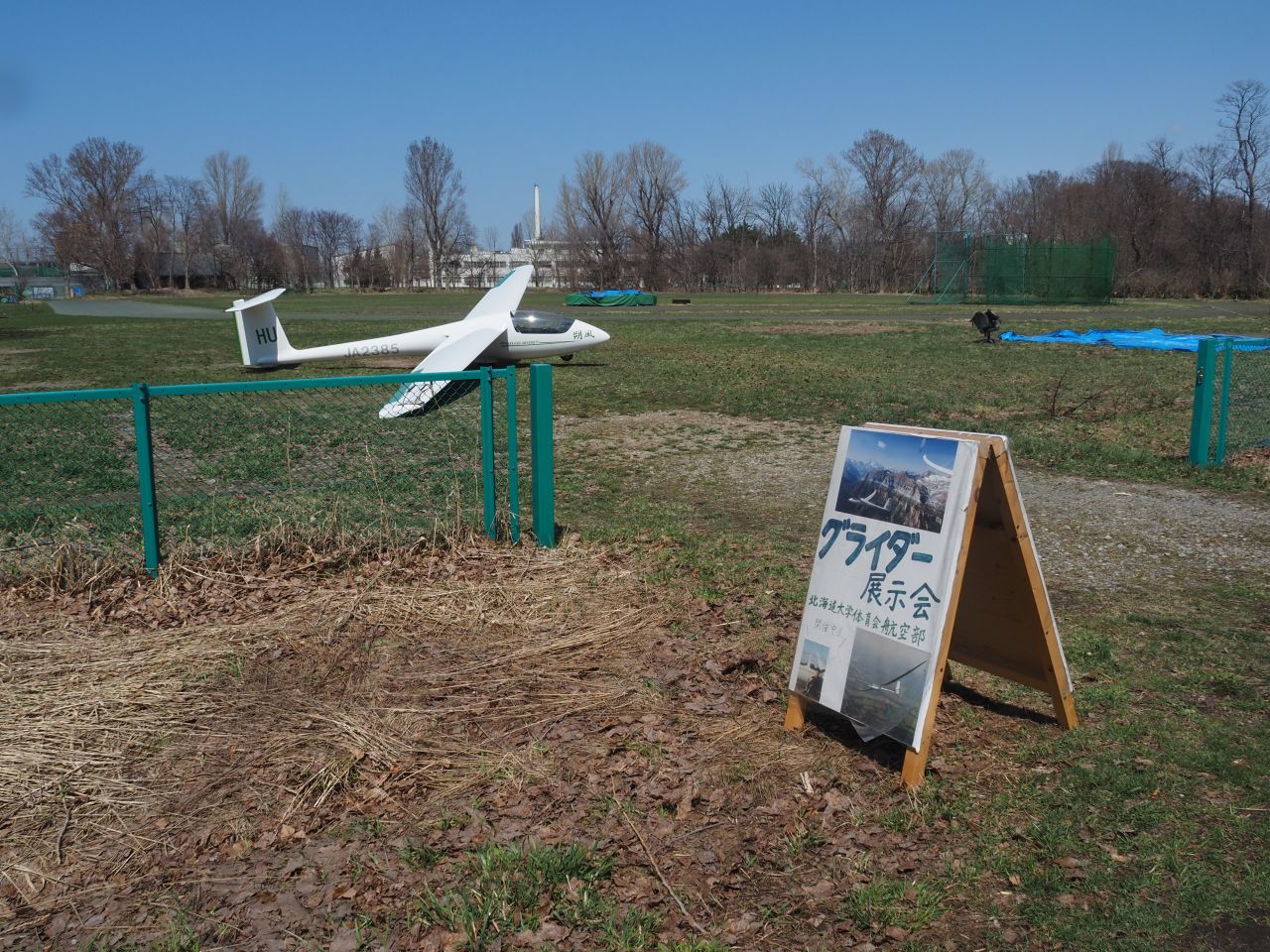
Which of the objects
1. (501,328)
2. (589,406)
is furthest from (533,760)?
(501,328)

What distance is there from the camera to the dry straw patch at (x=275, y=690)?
3969mm

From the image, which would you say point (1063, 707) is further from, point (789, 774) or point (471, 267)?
point (471, 267)

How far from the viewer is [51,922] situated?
335 centimetres

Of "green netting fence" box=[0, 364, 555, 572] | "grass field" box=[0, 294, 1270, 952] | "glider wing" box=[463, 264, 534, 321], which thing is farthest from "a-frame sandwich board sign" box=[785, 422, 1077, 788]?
"glider wing" box=[463, 264, 534, 321]

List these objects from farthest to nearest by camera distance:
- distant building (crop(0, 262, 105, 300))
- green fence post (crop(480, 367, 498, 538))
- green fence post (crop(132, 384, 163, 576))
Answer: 1. distant building (crop(0, 262, 105, 300))
2. green fence post (crop(480, 367, 498, 538))
3. green fence post (crop(132, 384, 163, 576))

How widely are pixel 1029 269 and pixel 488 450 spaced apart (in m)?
48.5

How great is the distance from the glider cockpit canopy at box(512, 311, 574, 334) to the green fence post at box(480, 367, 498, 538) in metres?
13.3

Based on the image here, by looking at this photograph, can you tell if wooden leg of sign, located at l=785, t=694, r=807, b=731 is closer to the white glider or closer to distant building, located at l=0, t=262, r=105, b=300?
the white glider

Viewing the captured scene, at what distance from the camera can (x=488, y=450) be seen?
24.0 feet

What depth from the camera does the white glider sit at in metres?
20.2

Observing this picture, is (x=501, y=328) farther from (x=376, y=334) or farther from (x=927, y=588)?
(x=927, y=588)

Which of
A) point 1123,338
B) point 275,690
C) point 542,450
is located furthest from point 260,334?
point 1123,338

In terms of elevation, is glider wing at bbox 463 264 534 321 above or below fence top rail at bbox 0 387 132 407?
above

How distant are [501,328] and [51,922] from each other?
17.1 metres
